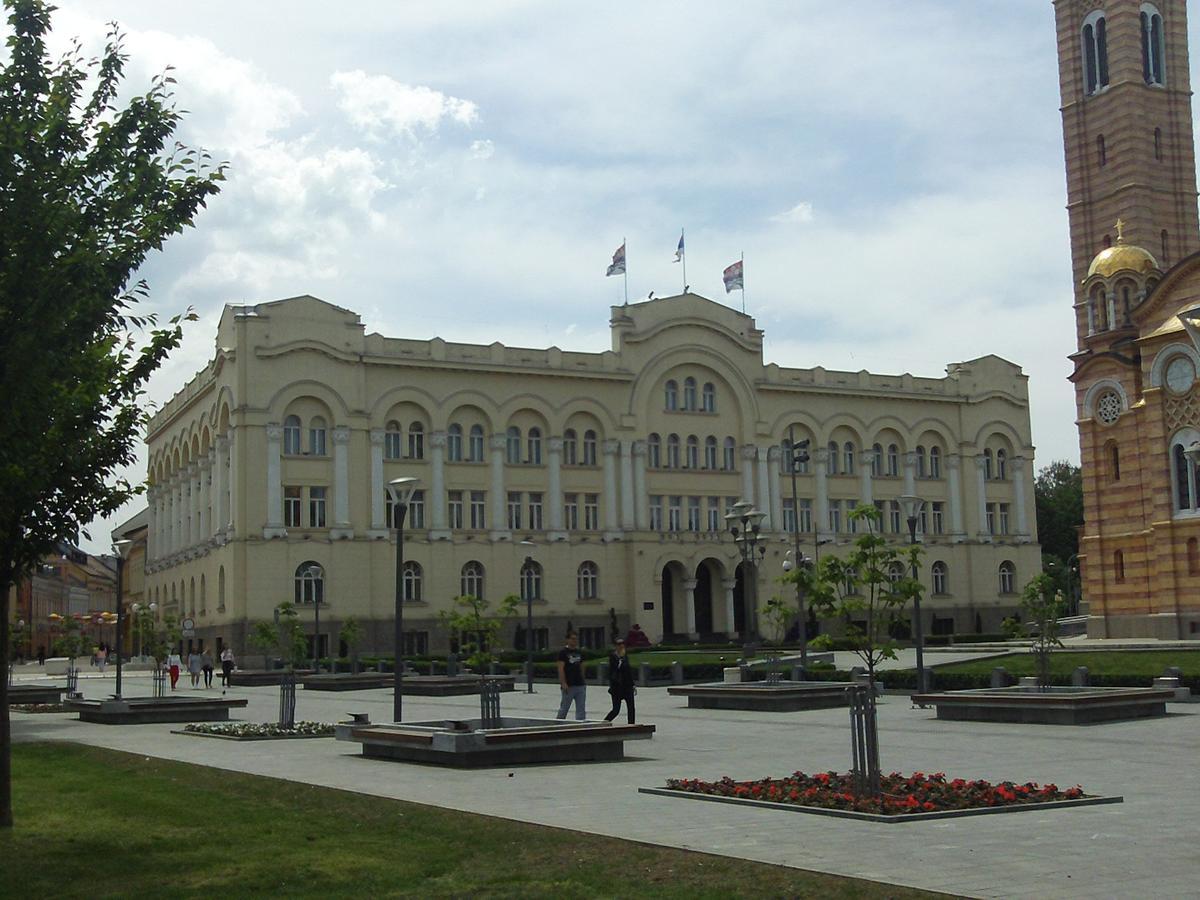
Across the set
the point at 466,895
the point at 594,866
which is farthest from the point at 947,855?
the point at 466,895

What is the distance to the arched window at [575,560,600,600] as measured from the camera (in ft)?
239

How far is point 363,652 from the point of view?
66.7 meters

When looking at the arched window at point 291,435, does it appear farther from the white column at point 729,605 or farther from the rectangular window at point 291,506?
the white column at point 729,605

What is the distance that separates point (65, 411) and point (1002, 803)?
987cm

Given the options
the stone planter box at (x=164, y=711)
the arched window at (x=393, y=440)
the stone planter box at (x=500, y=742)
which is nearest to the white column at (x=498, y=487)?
the arched window at (x=393, y=440)

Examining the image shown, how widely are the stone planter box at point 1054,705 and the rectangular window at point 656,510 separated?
1905 inches

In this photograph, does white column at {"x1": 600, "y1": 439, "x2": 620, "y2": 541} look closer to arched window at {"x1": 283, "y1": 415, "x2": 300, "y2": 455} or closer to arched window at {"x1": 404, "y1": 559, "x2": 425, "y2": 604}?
arched window at {"x1": 404, "y1": 559, "x2": 425, "y2": 604}

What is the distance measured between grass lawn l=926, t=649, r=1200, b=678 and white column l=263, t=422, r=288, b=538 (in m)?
34.6

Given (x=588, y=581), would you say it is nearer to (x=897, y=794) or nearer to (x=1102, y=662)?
(x=1102, y=662)

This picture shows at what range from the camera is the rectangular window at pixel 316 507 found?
6731cm

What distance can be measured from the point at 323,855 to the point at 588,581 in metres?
61.7

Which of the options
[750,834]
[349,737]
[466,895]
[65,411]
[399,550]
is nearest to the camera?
[466,895]

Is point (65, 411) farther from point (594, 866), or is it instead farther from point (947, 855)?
point (947, 855)

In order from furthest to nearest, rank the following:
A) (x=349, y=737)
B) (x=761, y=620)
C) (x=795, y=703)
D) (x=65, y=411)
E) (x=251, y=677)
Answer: (x=761, y=620) → (x=251, y=677) → (x=795, y=703) → (x=349, y=737) → (x=65, y=411)
